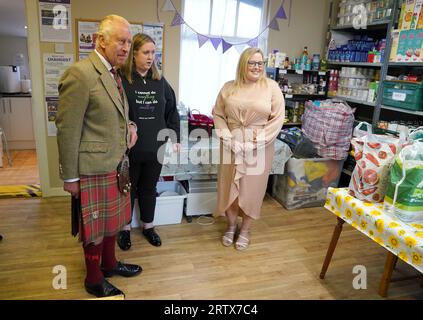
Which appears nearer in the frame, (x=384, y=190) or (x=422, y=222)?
(x=422, y=222)

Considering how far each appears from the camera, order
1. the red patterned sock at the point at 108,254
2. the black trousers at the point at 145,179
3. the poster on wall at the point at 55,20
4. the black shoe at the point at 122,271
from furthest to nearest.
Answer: the poster on wall at the point at 55,20 → the black trousers at the point at 145,179 → the black shoe at the point at 122,271 → the red patterned sock at the point at 108,254

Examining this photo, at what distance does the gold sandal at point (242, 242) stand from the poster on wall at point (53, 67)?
2.05 m

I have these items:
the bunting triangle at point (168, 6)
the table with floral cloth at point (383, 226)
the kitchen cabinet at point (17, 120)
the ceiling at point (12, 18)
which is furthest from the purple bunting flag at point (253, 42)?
the kitchen cabinet at point (17, 120)

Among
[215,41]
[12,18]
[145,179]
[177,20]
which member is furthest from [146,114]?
[12,18]

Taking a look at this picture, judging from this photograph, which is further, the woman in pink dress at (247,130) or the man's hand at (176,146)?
the man's hand at (176,146)

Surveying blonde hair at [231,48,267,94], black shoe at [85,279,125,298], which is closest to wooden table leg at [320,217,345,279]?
blonde hair at [231,48,267,94]

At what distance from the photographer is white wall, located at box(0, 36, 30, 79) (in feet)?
18.0

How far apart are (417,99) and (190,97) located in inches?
78.7

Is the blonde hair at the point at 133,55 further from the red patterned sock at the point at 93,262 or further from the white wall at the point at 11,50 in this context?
the white wall at the point at 11,50

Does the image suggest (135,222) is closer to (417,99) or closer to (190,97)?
(190,97)

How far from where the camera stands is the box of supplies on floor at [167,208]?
267 centimetres

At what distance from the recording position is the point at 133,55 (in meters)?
2.04

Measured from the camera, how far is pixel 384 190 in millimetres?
1741
